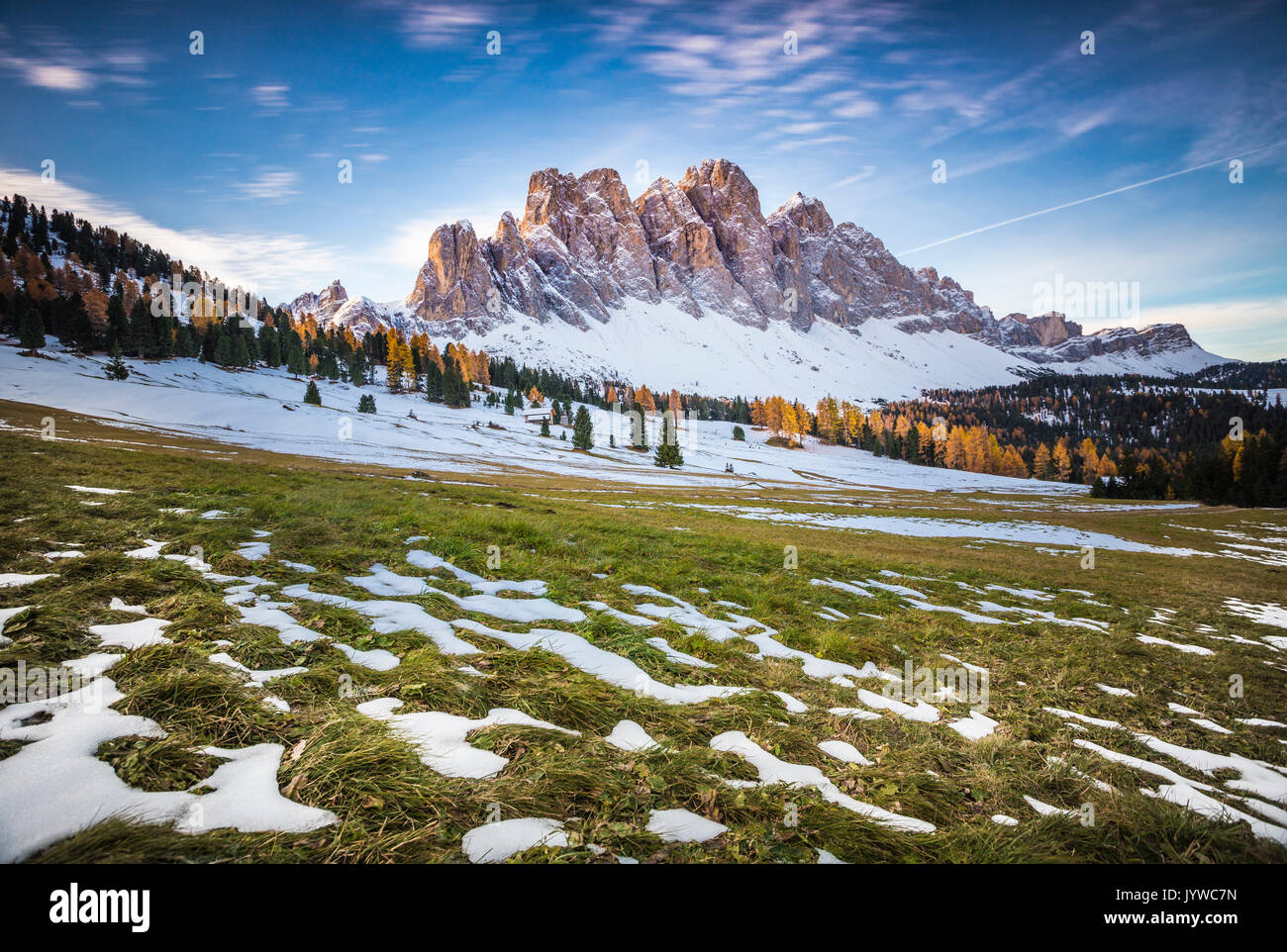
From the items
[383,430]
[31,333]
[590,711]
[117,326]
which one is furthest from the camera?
[117,326]

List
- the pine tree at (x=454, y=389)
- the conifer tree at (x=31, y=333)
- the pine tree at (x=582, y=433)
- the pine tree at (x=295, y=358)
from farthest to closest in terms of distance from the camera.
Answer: the pine tree at (x=454, y=389) → the pine tree at (x=295, y=358) → the pine tree at (x=582, y=433) → the conifer tree at (x=31, y=333)

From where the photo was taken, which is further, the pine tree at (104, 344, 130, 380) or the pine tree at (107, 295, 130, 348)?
the pine tree at (107, 295, 130, 348)

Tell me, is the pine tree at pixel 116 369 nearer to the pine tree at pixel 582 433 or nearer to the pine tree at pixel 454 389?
the pine tree at pixel 454 389

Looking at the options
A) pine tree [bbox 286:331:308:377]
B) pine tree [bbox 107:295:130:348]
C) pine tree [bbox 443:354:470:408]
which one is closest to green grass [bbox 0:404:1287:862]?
pine tree [bbox 107:295:130:348]

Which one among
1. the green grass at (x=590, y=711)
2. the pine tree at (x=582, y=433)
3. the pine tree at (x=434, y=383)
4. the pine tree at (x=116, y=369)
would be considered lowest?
the green grass at (x=590, y=711)

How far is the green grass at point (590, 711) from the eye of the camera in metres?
2.56

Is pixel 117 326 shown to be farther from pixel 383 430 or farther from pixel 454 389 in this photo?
pixel 454 389

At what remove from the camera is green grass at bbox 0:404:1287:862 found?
101 inches

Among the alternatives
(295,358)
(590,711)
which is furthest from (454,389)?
(590,711)

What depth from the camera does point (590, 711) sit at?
3.99 m

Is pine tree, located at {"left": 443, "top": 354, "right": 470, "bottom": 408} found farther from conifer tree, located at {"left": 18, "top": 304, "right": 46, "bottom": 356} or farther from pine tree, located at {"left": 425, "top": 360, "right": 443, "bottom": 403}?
conifer tree, located at {"left": 18, "top": 304, "right": 46, "bottom": 356}

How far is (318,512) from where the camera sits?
10.6 metres

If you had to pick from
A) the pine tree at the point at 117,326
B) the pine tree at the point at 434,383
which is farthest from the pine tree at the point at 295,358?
the pine tree at the point at 434,383
